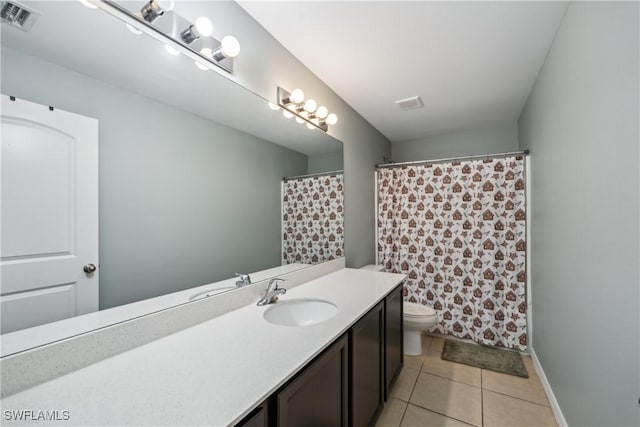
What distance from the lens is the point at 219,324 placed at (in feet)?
3.89

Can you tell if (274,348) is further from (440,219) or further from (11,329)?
(440,219)

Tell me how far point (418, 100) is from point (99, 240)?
2.51 meters

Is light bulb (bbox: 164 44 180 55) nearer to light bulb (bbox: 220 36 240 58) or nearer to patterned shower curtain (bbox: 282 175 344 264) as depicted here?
light bulb (bbox: 220 36 240 58)

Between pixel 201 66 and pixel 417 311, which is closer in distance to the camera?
pixel 201 66

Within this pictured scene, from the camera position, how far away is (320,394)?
1.02 meters

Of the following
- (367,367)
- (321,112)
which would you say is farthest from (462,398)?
(321,112)

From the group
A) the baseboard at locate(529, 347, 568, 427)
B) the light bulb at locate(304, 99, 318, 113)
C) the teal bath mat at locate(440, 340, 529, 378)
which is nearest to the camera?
the baseboard at locate(529, 347, 568, 427)

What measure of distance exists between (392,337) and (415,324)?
59 centimetres

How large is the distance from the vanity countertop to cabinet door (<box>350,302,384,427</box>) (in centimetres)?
20

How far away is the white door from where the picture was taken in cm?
73

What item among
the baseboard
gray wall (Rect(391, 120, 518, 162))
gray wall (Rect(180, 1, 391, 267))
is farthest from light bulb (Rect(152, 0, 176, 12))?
gray wall (Rect(391, 120, 518, 162))

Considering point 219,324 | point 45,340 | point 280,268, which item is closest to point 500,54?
point 280,268

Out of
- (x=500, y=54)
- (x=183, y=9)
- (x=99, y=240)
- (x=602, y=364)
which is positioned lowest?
(x=602, y=364)

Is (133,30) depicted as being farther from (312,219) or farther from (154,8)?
(312,219)
